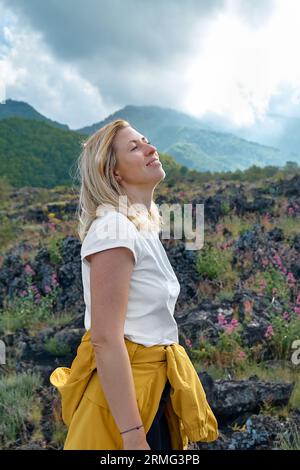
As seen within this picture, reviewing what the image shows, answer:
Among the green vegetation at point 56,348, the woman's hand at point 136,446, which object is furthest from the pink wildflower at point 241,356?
the woman's hand at point 136,446

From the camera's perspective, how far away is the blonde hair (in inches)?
62.9

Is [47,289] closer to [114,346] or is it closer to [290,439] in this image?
[290,439]

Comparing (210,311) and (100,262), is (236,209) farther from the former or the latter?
(100,262)

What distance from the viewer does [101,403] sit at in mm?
1459

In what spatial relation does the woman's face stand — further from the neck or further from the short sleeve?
the short sleeve

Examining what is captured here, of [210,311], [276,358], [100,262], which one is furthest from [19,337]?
[100,262]

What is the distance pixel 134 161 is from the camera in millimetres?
1661

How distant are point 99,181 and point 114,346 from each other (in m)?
0.52

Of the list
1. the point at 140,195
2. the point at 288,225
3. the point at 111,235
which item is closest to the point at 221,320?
the point at 140,195

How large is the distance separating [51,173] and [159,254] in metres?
62.3

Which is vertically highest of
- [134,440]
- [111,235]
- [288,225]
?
[111,235]

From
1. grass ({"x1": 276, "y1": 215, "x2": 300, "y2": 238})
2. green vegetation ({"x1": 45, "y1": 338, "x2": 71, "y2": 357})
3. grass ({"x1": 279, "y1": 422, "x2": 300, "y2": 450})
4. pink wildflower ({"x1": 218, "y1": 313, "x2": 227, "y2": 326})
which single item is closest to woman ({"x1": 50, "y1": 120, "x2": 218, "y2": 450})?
grass ({"x1": 279, "y1": 422, "x2": 300, "y2": 450})

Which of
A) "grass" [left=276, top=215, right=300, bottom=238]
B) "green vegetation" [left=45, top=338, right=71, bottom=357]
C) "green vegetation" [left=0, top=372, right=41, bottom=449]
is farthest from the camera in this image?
"grass" [left=276, top=215, right=300, bottom=238]

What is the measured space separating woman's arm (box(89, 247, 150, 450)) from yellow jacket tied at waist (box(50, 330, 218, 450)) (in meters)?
0.07
